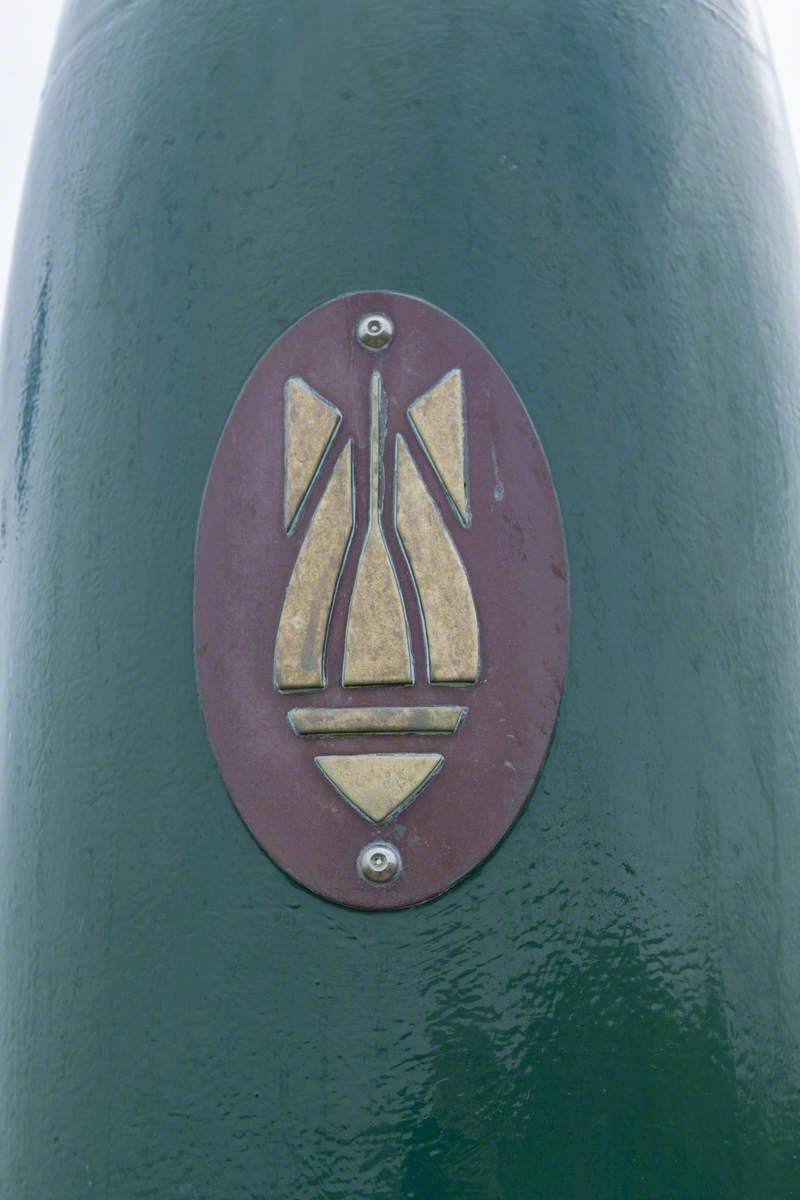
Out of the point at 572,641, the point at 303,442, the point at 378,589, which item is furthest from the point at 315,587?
the point at 572,641

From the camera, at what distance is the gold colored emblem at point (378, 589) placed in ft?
6.41

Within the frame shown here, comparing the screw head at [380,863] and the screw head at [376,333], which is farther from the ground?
the screw head at [376,333]

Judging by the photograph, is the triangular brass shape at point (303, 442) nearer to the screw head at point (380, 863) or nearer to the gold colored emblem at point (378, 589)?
the gold colored emblem at point (378, 589)

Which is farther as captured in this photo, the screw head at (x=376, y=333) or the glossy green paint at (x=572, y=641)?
the screw head at (x=376, y=333)

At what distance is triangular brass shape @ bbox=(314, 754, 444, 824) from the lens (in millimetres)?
1943

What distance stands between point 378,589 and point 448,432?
0.23m

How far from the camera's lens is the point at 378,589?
2.01 m

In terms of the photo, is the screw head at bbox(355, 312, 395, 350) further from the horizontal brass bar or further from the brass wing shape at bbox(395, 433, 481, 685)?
the horizontal brass bar

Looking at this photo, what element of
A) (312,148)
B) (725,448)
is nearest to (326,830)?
(725,448)

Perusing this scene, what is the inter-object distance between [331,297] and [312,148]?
0.82ft

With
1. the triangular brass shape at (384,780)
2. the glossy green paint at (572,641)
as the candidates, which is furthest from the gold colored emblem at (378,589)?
the glossy green paint at (572,641)

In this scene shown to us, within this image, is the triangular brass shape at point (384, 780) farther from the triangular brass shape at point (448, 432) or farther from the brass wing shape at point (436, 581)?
the triangular brass shape at point (448, 432)

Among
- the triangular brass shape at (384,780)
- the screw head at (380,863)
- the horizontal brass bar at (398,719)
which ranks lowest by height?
the screw head at (380,863)

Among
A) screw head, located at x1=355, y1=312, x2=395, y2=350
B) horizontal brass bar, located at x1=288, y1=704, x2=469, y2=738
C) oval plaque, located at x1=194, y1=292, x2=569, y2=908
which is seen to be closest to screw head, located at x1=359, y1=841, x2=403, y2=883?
oval plaque, located at x1=194, y1=292, x2=569, y2=908
